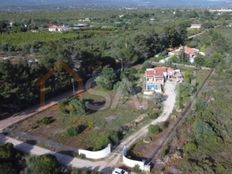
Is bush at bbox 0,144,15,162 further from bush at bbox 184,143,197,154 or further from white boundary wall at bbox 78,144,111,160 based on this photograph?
bush at bbox 184,143,197,154

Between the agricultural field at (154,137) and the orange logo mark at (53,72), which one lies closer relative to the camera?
the agricultural field at (154,137)

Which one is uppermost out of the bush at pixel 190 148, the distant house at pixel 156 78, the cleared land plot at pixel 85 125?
the distant house at pixel 156 78

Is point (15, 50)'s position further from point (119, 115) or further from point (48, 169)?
point (48, 169)

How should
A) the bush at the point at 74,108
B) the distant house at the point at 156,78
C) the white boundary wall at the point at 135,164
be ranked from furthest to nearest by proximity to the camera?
the distant house at the point at 156,78, the bush at the point at 74,108, the white boundary wall at the point at 135,164

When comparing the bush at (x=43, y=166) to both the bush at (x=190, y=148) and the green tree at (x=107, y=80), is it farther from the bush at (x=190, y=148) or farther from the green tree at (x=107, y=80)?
the green tree at (x=107, y=80)

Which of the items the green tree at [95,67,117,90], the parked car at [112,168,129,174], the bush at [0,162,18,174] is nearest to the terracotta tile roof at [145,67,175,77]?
the green tree at [95,67,117,90]

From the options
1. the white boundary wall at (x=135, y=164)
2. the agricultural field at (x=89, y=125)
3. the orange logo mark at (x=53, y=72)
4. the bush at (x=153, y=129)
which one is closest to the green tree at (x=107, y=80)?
the orange logo mark at (x=53, y=72)

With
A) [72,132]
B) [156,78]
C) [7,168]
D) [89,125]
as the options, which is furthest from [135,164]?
[156,78]

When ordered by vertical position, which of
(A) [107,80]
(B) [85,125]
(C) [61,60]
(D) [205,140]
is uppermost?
(C) [61,60]

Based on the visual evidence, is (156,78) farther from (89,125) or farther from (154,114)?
(89,125)
